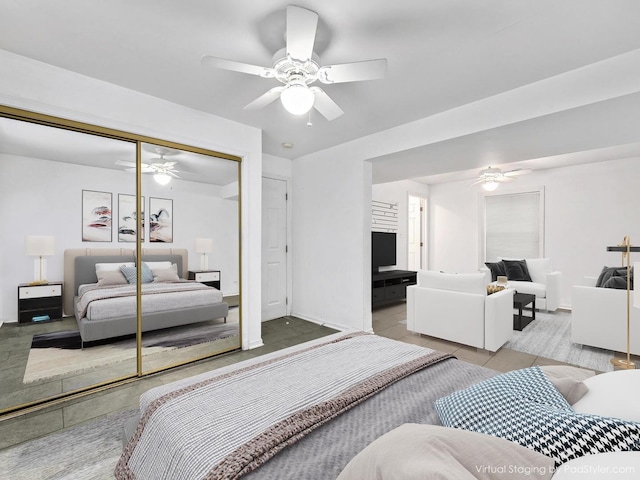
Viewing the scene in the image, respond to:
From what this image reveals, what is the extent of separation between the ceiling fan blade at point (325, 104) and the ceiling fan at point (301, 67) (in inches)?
2.1

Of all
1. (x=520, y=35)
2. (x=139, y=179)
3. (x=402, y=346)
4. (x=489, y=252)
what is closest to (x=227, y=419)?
(x=402, y=346)

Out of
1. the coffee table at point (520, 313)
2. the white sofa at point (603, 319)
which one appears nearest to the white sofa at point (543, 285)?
the coffee table at point (520, 313)

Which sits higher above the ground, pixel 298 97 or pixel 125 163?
pixel 298 97

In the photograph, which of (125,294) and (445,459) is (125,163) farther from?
(445,459)

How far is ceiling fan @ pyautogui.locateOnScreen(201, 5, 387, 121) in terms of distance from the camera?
66.8 inches

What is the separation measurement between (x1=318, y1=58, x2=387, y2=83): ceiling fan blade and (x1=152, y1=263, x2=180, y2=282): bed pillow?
2.21m

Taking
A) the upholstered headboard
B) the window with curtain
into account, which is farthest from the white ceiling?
the window with curtain

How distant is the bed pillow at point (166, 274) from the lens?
287cm

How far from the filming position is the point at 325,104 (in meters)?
2.31

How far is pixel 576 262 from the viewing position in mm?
5422

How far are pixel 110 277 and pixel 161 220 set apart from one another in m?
0.65

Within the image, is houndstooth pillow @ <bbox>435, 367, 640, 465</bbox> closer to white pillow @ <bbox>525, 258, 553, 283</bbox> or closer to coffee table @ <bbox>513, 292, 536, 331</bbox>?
coffee table @ <bbox>513, 292, 536, 331</bbox>

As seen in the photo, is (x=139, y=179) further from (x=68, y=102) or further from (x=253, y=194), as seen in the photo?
(x=253, y=194)

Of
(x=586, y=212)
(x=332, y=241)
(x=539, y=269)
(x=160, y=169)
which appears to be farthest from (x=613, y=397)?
(x=586, y=212)
